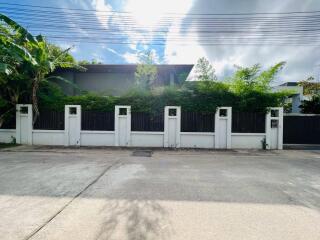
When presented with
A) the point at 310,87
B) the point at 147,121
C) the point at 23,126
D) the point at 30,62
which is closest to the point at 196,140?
the point at 147,121

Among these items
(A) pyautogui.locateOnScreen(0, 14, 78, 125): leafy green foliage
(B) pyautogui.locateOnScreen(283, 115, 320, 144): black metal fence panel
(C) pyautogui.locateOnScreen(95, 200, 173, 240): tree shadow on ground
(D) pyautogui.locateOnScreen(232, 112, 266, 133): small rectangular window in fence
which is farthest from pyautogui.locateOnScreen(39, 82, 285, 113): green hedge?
(C) pyautogui.locateOnScreen(95, 200, 173, 240): tree shadow on ground

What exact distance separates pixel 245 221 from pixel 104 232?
2195 mm

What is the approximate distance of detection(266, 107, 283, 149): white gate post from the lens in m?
11.6

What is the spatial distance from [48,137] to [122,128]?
13.7 ft

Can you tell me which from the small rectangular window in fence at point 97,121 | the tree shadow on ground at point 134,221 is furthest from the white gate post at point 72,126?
the tree shadow on ground at point 134,221

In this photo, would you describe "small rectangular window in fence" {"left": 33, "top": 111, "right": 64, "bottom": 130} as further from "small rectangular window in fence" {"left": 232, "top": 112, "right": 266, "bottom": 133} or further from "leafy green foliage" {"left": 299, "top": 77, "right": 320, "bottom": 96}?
"leafy green foliage" {"left": 299, "top": 77, "right": 320, "bottom": 96}

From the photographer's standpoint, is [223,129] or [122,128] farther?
[122,128]

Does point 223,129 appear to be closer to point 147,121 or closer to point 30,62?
point 147,121

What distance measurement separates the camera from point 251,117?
11758mm

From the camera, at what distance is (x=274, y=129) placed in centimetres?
1178

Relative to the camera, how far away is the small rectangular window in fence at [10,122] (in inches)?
483

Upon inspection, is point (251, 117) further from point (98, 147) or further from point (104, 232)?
point (104, 232)

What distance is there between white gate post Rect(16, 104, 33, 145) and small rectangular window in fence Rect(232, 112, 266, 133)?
11152 mm

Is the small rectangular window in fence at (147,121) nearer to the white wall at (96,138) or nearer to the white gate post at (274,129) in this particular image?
the white wall at (96,138)
